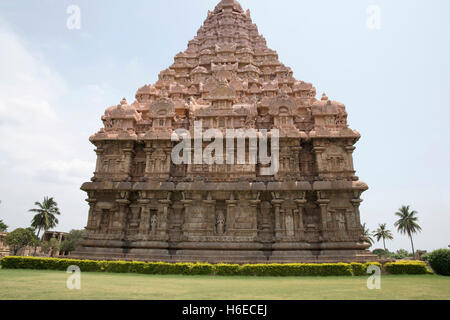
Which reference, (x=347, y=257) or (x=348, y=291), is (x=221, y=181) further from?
(x=348, y=291)

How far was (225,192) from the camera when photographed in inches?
777

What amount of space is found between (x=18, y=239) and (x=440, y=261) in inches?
1737

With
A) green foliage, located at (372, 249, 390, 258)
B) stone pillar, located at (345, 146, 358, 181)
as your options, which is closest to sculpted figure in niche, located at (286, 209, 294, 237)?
stone pillar, located at (345, 146, 358, 181)

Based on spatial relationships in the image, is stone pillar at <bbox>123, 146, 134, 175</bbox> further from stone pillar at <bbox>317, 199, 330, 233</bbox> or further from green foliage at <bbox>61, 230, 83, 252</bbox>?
green foliage at <bbox>61, 230, 83, 252</bbox>

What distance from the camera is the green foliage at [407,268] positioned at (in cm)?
1436

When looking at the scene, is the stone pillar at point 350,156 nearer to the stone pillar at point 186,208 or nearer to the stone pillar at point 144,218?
the stone pillar at point 186,208

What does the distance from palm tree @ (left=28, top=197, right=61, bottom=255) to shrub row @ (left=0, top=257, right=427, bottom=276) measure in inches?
1365

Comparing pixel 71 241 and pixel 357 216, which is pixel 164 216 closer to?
pixel 357 216

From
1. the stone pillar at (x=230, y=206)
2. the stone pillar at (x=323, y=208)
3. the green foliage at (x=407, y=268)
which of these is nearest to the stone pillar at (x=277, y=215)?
the stone pillar at (x=323, y=208)

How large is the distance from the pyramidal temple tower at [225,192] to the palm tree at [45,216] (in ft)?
105

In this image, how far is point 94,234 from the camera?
19750mm

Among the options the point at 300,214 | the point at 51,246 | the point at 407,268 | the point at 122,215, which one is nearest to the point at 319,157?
the point at 300,214
